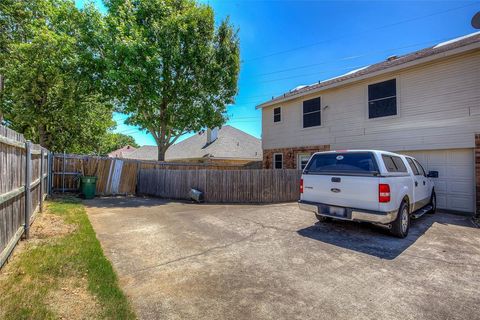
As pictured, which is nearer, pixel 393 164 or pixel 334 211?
pixel 334 211

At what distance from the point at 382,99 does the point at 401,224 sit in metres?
6.97

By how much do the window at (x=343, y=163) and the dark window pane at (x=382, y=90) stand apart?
21.1 ft

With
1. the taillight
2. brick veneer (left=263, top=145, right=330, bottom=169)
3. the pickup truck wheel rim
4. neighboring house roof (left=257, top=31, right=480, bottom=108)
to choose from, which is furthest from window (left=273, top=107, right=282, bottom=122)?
the taillight

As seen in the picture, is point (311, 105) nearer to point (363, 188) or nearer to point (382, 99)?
point (382, 99)

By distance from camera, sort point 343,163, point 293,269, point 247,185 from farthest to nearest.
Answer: point 247,185, point 343,163, point 293,269

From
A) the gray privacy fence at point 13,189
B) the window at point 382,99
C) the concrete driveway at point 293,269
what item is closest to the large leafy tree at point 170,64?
the window at point 382,99

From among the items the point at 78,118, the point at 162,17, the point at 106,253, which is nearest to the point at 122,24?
the point at 162,17

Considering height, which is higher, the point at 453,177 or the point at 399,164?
the point at 399,164

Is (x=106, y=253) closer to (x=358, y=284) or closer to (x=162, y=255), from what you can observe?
(x=162, y=255)

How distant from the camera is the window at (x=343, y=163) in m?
5.17

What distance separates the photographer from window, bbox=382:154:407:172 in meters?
5.31

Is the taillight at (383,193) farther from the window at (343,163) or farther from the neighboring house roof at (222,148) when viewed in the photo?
the neighboring house roof at (222,148)

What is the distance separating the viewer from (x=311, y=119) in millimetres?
12953

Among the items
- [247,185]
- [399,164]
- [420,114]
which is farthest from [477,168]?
[247,185]
